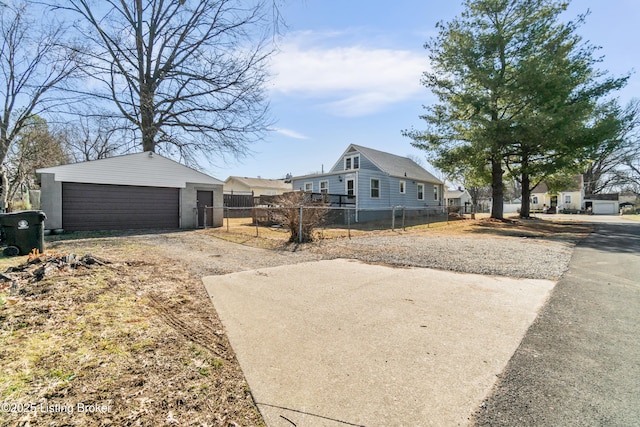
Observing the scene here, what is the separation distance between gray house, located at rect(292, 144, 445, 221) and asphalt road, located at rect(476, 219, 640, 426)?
A: 13.8 metres

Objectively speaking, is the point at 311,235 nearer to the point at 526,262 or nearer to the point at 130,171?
the point at 526,262

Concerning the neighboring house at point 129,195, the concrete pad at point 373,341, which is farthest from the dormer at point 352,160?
the concrete pad at point 373,341

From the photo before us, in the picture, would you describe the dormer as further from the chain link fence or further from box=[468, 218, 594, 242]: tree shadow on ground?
box=[468, 218, 594, 242]: tree shadow on ground

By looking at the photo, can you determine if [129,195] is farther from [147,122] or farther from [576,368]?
[576,368]

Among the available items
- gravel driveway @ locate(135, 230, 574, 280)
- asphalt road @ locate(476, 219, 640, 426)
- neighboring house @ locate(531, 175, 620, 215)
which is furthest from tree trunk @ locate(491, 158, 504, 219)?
neighboring house @ locate(531, 175, 620, 215)

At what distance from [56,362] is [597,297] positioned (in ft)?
21.2

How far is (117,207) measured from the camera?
13211 mm

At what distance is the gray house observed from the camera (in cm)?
1878

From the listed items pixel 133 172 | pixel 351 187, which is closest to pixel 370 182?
pixel 351 187

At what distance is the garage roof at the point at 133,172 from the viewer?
12039 mm

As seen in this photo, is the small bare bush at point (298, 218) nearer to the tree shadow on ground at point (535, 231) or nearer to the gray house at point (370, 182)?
the tree shadow on ground at point (535, 231)

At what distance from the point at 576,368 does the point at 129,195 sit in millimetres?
15788

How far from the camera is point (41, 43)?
48.7 ft

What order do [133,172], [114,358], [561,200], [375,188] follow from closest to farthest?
[114,358] → [133,172] → [375,188] → [561,200]
